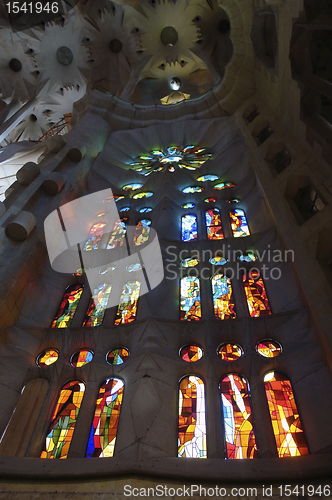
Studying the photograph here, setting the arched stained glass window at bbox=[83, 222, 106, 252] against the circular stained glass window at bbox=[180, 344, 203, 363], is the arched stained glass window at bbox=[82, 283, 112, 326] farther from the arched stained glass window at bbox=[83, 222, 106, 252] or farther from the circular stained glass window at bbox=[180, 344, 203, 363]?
the circular stained glass window at bbox=[180, 344, 203, 363]

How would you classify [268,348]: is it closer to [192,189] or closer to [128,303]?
[128,303]

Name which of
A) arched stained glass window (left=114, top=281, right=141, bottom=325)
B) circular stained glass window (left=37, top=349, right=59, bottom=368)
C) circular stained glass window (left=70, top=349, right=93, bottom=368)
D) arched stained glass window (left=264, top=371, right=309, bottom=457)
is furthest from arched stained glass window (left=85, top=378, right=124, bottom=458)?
arched stained glass window (left=264, top=371, right=309, bottom=457)

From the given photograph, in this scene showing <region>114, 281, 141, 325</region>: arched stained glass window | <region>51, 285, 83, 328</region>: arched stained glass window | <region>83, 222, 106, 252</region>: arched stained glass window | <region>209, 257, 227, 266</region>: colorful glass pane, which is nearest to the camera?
<region>114, 281, 141, 325</region>: arched stained glass window

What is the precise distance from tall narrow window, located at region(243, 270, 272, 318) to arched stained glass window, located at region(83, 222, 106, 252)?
15.7 ft

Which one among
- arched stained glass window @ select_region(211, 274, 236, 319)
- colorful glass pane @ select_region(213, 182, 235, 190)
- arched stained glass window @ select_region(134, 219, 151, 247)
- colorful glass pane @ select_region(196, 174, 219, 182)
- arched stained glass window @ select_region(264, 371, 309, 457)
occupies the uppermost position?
colorful glass pane @ select_region(196, 174, 219, 182)

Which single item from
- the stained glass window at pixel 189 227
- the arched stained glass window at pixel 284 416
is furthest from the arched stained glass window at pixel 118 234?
the arched stained glass window at pixel 284 416

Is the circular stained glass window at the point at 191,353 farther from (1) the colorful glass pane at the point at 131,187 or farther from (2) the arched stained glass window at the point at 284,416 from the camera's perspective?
(1) the colorful glass pane at the point at 131,187

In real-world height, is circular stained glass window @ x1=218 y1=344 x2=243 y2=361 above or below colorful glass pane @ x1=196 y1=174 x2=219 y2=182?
below

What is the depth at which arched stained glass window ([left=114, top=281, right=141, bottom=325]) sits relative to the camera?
8703 millimetres

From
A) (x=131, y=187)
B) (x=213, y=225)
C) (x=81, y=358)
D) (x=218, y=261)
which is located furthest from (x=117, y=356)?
(x=131, y=187)

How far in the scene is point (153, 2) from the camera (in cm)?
1962

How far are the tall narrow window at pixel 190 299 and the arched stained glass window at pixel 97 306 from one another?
187 cm

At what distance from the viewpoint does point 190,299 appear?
29.3 feet

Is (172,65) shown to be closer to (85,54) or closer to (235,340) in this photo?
(85,54)
